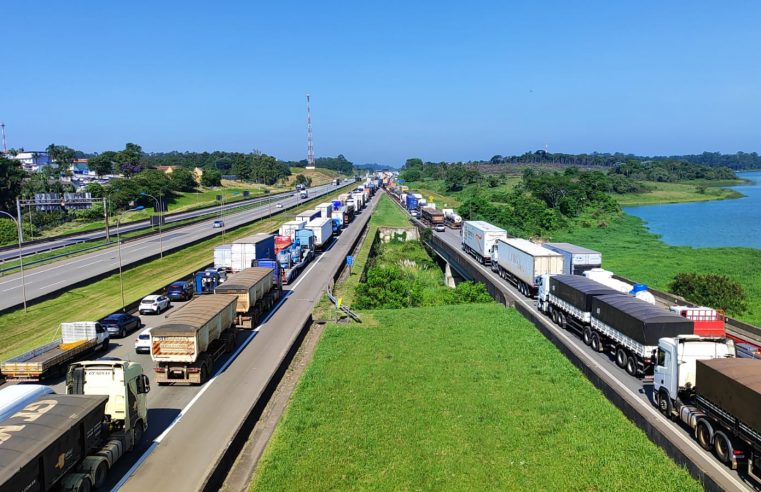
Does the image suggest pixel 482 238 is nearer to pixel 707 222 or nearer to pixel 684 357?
pixel 684 357

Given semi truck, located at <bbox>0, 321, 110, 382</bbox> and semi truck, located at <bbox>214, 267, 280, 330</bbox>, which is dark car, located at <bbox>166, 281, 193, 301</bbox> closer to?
semi truck, located at <bbox>214, 267, 280, 330</bbox>

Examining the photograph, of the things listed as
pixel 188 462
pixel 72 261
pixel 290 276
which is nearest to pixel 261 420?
pixel 188 462

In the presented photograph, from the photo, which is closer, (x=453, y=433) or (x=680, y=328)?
(x=453, y=433)

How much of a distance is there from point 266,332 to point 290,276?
14576 millimetres

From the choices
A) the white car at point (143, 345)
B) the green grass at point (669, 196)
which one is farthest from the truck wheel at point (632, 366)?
the green grass at point (669, 196)

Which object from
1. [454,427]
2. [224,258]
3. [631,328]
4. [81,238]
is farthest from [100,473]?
[81,238]

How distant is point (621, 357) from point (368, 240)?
47185mm

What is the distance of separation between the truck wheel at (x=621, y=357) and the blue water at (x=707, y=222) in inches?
2760

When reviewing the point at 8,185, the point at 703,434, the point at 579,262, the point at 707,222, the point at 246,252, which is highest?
the point at 8,185

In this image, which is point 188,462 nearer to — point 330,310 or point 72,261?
point 330,310

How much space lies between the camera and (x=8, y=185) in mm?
82688

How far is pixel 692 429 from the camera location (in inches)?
666

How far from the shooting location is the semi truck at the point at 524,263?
3719 cm

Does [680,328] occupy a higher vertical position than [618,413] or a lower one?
higher
